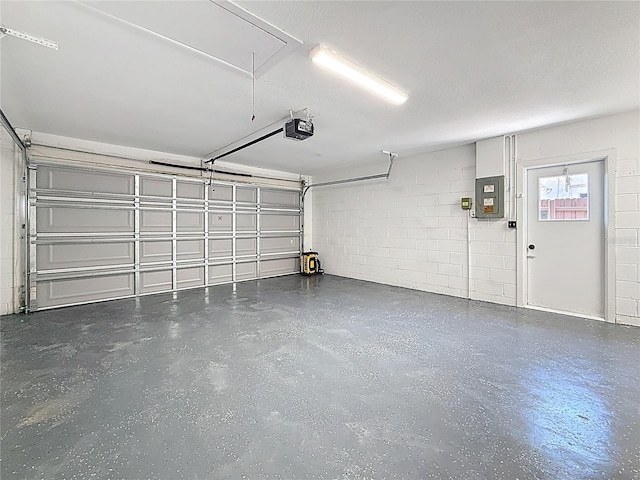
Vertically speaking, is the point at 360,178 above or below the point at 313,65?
below

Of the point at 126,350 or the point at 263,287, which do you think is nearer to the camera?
the point at 126,350

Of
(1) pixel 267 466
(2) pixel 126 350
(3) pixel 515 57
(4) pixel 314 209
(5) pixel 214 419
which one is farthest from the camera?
(4) pixel 314 209

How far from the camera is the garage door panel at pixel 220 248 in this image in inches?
244

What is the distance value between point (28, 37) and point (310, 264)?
19.9 ft

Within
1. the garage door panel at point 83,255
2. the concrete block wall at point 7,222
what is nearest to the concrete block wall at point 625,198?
the garage door panel at point 83,255

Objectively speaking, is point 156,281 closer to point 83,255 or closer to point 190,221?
point 83,255

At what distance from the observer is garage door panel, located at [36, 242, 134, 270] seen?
4.32 meters

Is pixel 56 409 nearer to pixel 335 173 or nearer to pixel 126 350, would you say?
pixel 126 350

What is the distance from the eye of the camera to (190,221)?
5.84 meters

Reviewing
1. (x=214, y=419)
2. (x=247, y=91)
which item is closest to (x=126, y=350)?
(x=214, y=419)

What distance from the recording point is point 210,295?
5.29 m

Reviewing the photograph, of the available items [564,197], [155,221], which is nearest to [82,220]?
[155,221]

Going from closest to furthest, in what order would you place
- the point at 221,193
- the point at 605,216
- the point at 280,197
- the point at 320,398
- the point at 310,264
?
the point at 320,398 → the point at 605,216 → the point at 221,193 → the point at 280,197 → the point at 310,264

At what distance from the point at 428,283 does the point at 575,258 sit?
220cm
